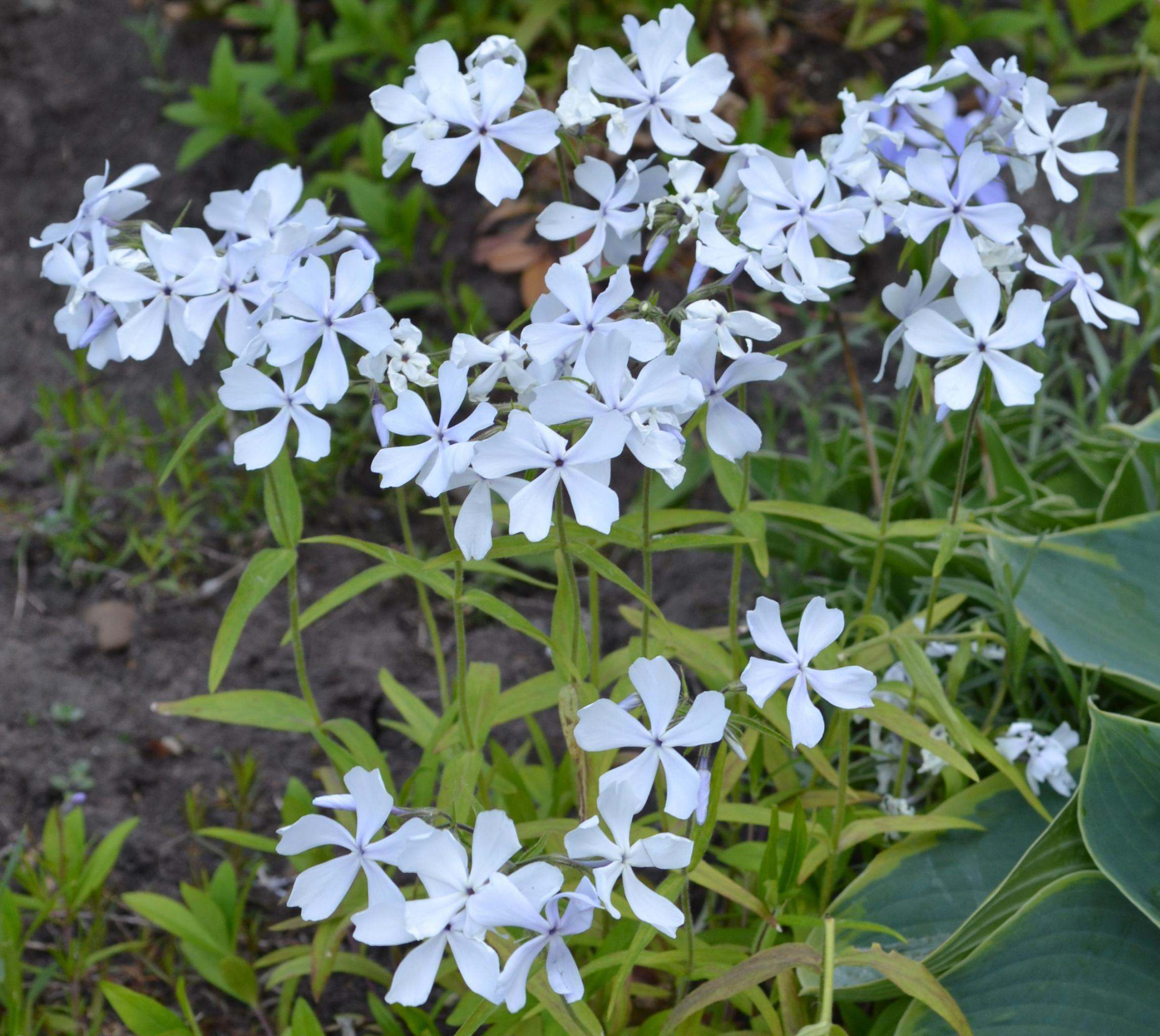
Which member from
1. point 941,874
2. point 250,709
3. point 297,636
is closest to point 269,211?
point 297,636

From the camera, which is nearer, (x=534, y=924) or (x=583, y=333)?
(x=534, y=924)

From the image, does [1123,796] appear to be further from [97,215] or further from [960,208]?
[97,215]

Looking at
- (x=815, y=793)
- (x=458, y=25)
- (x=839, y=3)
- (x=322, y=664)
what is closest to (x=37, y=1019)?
(x=322, y=664)

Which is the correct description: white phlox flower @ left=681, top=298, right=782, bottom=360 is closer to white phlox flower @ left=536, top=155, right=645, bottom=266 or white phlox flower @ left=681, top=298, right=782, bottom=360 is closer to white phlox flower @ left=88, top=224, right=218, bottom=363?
white phlox flower @ left=536, top=155, right=645, bottom=266

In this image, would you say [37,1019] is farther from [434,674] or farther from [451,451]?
[451,451]

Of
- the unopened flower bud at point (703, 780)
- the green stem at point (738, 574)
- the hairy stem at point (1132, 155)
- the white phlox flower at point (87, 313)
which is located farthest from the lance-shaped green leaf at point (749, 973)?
the hairy stem at point (1132, 155)

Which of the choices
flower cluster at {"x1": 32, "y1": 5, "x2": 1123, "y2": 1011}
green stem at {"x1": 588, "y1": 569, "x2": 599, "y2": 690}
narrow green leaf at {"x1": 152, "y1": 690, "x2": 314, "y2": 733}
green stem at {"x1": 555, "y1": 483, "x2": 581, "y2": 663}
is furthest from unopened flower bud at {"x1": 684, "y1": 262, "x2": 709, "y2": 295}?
narrow green leaf at {"x1": 152, "y1": 690, "x2": 314, "y2": 733}

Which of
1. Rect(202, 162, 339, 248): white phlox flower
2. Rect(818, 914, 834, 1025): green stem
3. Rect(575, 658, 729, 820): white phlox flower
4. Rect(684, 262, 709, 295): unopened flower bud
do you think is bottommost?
Rect(818, 914, 834, 1025): green stem
